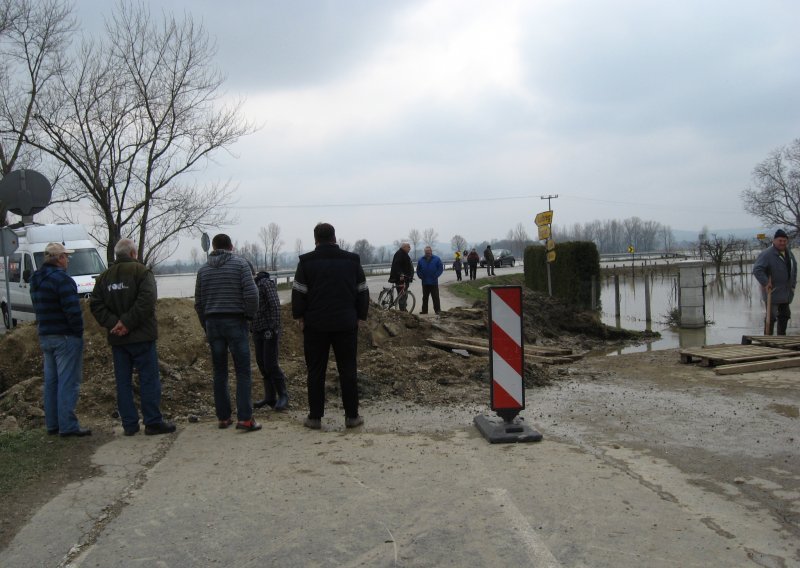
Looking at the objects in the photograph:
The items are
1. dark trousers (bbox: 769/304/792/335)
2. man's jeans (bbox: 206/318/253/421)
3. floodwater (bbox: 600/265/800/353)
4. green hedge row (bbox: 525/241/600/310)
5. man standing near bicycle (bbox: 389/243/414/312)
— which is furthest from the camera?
green hedge row (bbox: 525/241/600/310)

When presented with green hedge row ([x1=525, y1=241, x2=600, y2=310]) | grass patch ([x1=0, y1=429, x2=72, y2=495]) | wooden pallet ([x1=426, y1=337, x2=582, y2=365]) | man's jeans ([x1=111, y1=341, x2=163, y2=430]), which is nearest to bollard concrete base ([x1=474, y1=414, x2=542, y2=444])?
man's jeans ([x1=111, y1=341, x2=163, y2=430])

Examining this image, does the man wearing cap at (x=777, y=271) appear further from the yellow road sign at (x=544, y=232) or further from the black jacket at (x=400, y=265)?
the yellow road sign at (x=544, y=232)

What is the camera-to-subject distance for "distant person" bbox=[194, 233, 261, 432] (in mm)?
6805

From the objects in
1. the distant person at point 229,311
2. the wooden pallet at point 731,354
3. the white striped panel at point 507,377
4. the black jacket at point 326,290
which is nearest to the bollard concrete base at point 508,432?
the white striped panel at point 507,377

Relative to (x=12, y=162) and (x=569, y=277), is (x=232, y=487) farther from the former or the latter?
(x=12, y=162)

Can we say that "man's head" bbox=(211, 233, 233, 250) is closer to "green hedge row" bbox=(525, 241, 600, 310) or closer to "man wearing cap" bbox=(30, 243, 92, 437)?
"man wearing cap" bbox=(30, 243, 92, 437)

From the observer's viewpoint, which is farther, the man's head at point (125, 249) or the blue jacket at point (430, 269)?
the blue jacket at point (430, 269)

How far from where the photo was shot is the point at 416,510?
14.7ft

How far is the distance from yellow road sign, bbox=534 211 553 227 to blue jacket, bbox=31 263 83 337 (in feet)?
54.3

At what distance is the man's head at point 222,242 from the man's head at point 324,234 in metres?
0.88

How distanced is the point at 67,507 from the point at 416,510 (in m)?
2.38

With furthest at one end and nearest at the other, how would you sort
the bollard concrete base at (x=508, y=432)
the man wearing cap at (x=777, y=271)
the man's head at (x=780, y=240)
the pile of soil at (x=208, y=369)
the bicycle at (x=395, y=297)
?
the bicycle at (x=395, y=297)
the man wearing cap at (x=777, y=271)
the man's head at (x=780, y=240)
the pile of soil at (x=208, y=369)
the bollard concrete base at (x=508, y=432)

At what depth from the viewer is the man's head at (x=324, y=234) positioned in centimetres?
686

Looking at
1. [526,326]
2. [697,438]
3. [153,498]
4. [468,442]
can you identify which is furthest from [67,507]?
[526,326]
